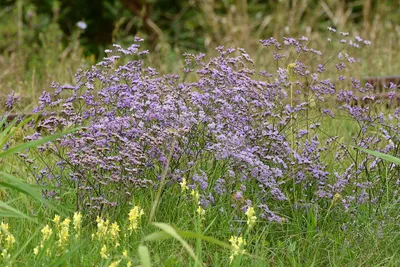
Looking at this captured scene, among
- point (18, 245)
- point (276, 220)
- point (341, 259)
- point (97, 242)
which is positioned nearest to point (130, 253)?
point (97, 242)

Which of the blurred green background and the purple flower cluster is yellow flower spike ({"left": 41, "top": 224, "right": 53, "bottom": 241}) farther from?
the blurred green background

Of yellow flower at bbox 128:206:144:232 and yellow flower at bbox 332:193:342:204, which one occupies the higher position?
yellow flower at bbox 128:206:144:232

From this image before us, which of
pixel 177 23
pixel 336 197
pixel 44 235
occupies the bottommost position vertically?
pixel 336 197

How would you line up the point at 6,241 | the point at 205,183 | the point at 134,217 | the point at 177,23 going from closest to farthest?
the point at 134,217
the point at 6,241
the point at 205,183
the point at 177,23

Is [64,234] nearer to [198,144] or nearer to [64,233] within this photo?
[64,233]

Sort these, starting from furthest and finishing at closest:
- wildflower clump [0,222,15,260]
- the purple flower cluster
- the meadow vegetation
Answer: the purple flower cluster < the meadow vegetation < wildflower clump [0,222,15,260]

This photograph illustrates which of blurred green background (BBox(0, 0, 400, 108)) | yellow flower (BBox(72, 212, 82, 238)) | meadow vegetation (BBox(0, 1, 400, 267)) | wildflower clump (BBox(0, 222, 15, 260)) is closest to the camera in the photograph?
wildflower clump (BBox(0, 222, 15, 260))

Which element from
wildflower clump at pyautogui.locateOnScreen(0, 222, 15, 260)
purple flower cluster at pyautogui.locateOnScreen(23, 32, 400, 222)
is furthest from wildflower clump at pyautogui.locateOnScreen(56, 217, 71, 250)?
purple flower cluster at pyautogui.locateOnScreen(23, 32, 400, 222)

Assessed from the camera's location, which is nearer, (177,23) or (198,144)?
(198,144)

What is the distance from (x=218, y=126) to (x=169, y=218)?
50 cm

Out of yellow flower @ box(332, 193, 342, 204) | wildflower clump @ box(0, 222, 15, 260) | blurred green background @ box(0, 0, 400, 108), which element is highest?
blurred green background @ box(0, 0, 400, 108)

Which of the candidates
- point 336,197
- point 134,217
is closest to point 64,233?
point 134,217

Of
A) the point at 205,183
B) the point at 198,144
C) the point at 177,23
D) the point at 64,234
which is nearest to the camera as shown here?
the point at 64,234

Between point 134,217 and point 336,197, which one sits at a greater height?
point 134,217
